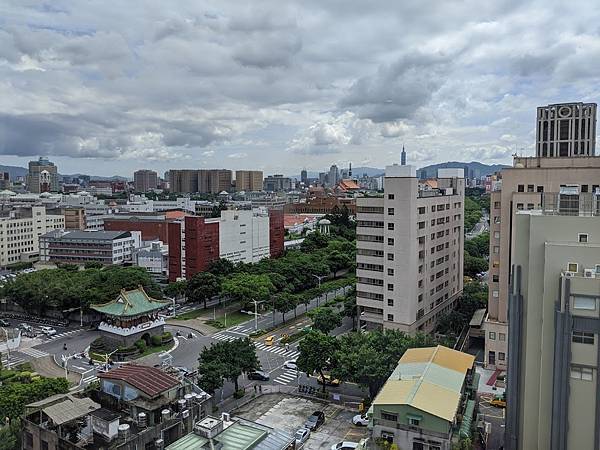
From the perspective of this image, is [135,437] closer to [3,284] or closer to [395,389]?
[395,389]

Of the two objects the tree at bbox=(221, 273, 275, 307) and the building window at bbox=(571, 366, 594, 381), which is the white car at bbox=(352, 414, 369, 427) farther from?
the tree at bbox=(221, 273, 275, 307)

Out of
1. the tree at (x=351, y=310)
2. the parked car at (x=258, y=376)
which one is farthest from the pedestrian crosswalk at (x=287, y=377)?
the tree at (x=351, y=310)

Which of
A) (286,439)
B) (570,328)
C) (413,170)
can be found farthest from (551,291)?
(413,170)

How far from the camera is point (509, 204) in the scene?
4741 cm

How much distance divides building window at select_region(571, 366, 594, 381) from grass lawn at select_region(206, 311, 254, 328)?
140 feet

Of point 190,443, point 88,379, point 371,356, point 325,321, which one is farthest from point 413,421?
point 88,379

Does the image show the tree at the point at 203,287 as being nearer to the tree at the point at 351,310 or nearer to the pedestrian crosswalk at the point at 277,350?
the pedestrian crosswalk at the point at 277,350

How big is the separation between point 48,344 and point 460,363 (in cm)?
4388

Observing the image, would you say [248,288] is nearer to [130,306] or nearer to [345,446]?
[130,306]

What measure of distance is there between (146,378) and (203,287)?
3891 cm

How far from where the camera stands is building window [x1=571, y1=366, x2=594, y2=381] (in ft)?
79.0

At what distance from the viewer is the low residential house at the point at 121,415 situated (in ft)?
83.0

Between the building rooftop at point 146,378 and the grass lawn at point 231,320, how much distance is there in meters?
30.9

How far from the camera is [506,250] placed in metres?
47.1
